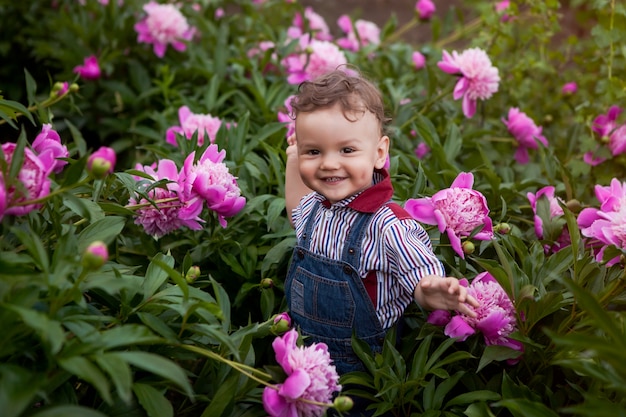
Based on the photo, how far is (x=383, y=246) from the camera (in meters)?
1.60

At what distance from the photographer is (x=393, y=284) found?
1.64 meters

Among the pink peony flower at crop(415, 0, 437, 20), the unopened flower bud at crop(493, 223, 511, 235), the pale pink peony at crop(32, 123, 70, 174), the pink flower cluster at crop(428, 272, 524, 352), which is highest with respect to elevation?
the pink peony flower at crop(415, 0, 437, 20)

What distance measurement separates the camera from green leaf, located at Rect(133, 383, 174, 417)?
1335 mm

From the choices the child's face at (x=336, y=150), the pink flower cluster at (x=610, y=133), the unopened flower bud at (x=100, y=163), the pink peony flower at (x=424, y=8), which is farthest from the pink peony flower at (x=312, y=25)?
the unopened flower bud at (x=100, y=163)

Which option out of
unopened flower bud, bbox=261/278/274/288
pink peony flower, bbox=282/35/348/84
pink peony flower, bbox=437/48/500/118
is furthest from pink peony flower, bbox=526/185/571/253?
pink peony flower, bbox=282/35/348/84

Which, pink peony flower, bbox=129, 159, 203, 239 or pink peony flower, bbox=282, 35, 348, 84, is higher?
pink peony flower, bbox=282, 35, 348, 84

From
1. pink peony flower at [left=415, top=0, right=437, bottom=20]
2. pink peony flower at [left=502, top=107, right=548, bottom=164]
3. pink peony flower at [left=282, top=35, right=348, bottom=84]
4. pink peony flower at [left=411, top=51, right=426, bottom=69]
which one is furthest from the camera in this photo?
pink peony flower at [left=415, top=0, right=437, bottom=20]

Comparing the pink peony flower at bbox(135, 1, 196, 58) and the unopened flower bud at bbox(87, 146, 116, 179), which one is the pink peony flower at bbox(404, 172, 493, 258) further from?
the pink peony flower at bbox(135, 1, 196, 58)

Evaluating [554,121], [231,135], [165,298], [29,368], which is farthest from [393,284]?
[554,121]

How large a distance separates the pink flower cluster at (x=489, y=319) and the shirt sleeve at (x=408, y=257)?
0.14 meters

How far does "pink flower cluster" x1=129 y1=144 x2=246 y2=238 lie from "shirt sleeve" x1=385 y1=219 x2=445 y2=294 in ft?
1.45

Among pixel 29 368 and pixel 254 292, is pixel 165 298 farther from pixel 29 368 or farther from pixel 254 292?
pixel 254 292

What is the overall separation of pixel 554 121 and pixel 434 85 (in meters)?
1.03

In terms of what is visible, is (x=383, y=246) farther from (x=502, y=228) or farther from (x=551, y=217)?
(x=551, y=217)
